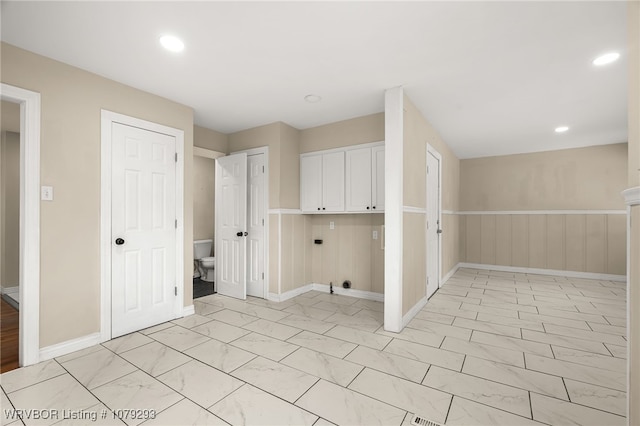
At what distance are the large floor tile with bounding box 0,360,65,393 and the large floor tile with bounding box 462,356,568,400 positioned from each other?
10.6ft

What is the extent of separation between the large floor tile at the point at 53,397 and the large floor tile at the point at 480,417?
230 cm

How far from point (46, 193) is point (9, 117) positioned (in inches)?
105

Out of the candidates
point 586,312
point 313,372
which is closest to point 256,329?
point 313,372

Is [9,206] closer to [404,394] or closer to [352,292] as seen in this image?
[352,292]

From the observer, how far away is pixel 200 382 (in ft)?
6.94

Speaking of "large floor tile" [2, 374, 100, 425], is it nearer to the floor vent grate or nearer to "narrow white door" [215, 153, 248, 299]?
the floor vent grate

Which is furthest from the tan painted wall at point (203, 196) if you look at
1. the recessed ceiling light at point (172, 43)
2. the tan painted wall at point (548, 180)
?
the tan painted wall at point (548, 180)

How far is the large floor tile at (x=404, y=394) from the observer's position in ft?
5.98

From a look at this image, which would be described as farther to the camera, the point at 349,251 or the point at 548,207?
the point at 548,207

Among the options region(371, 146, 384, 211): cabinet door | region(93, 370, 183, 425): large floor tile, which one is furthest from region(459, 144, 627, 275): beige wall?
region(93, 370, 183, 425): large floor tile

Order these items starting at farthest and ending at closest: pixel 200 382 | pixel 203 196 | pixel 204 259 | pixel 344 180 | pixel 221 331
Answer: pixel 203 196 < pixel 204 259 < pixel 344 180 < pixel 221 331 < pixel 200 382

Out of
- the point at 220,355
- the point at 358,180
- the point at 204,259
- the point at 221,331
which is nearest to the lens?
the point at 220,355

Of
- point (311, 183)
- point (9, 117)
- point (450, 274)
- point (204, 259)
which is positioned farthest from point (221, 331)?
point (450, 274)

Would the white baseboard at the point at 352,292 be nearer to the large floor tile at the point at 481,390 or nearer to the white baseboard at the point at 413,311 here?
the white baseboard at the point at 413,311
